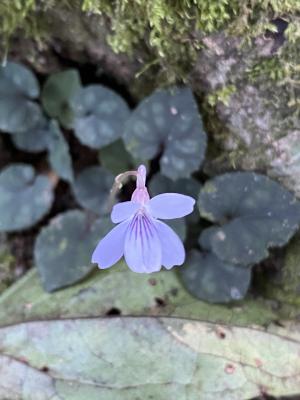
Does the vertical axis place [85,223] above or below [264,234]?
below

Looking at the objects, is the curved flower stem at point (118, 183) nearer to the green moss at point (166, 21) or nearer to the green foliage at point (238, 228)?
the green foliage at point (238, 228)

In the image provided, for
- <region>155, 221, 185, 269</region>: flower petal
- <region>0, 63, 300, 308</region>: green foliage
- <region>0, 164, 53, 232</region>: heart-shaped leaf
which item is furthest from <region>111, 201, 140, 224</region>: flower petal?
<region>0, 164, 53, 232</region>: heart-shaped leaf

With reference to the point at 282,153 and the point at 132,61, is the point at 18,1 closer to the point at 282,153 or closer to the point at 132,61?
the point at 132,61

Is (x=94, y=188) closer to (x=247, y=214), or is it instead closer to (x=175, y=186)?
(x=175, y=186)

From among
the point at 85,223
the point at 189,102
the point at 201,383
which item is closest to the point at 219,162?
the point at 189,102

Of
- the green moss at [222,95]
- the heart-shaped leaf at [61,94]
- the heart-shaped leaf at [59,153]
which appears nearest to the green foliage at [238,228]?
the green moss at [222,95]
